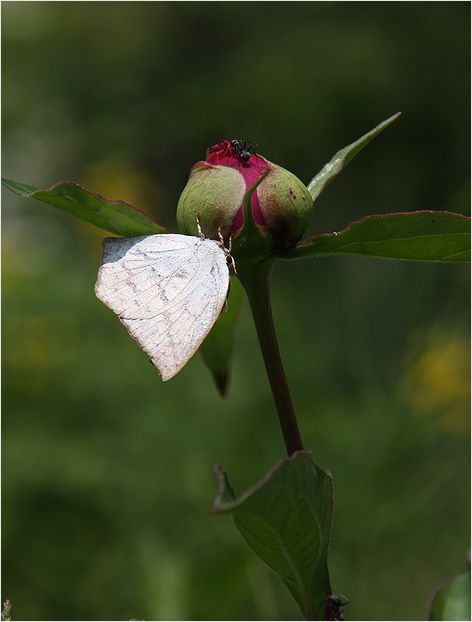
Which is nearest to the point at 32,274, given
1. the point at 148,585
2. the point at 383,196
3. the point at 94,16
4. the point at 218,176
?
the point at 148,585

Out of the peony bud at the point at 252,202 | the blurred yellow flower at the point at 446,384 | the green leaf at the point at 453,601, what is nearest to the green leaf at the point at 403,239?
the peony bud at the point at 252,202

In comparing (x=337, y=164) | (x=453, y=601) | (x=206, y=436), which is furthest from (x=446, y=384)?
(x=337, y=164)

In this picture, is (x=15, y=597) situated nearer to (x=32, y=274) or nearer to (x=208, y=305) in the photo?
(x=32, y=274)

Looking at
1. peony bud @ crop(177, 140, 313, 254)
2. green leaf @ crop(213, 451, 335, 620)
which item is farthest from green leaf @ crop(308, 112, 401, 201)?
green leaf @ crop(213, 451, 335, 620)

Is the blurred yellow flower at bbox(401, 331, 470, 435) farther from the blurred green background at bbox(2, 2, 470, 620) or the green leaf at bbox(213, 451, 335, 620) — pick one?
the green leaf at bbox(213, 451, 335, 620)

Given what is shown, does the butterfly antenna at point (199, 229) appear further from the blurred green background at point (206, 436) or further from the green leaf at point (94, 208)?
the blurred green background at point (206, 436)

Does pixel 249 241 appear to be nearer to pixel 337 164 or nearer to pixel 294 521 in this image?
pixel 337 164

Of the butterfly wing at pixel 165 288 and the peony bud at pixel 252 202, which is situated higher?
the peony bud at pixel 252 202

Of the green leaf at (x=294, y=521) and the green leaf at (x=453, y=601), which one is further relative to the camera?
the green leaf at (x=453, y=601)
